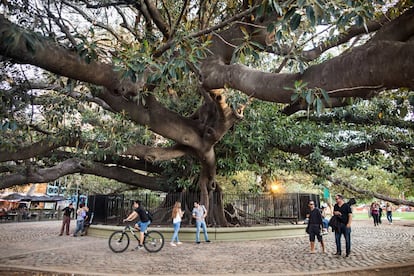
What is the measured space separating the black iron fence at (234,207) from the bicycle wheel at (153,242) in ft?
14.5

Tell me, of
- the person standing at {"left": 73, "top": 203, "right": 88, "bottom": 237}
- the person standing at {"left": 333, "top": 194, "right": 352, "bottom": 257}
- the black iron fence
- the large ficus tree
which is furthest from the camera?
the black iron fence

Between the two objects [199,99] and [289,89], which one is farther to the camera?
[199,99]

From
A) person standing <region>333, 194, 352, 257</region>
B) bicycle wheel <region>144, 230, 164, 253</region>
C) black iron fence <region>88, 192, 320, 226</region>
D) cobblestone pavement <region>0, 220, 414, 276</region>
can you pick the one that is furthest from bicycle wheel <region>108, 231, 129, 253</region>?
person standing <region>333, 194, 352, 257</region>

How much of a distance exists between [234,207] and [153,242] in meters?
6.60

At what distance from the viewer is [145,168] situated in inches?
622

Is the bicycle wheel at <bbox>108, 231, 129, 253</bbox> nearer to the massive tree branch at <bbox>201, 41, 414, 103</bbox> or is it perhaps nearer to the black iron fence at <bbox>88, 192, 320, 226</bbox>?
the black iron fence at <bbox>88, 192, 320, 226</bbox>

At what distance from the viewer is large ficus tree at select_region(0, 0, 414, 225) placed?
11.7 feet

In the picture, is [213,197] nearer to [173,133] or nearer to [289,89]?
[173,133]

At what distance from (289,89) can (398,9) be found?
2.71 metres

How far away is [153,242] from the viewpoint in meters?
9.46

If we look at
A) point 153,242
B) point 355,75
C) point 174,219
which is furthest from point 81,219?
point 355,75

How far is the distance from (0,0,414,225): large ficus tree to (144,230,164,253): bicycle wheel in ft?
7.89

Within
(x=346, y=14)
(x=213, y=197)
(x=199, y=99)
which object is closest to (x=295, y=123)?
(x=199, y=99)

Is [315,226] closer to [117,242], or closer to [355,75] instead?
[117,242]
